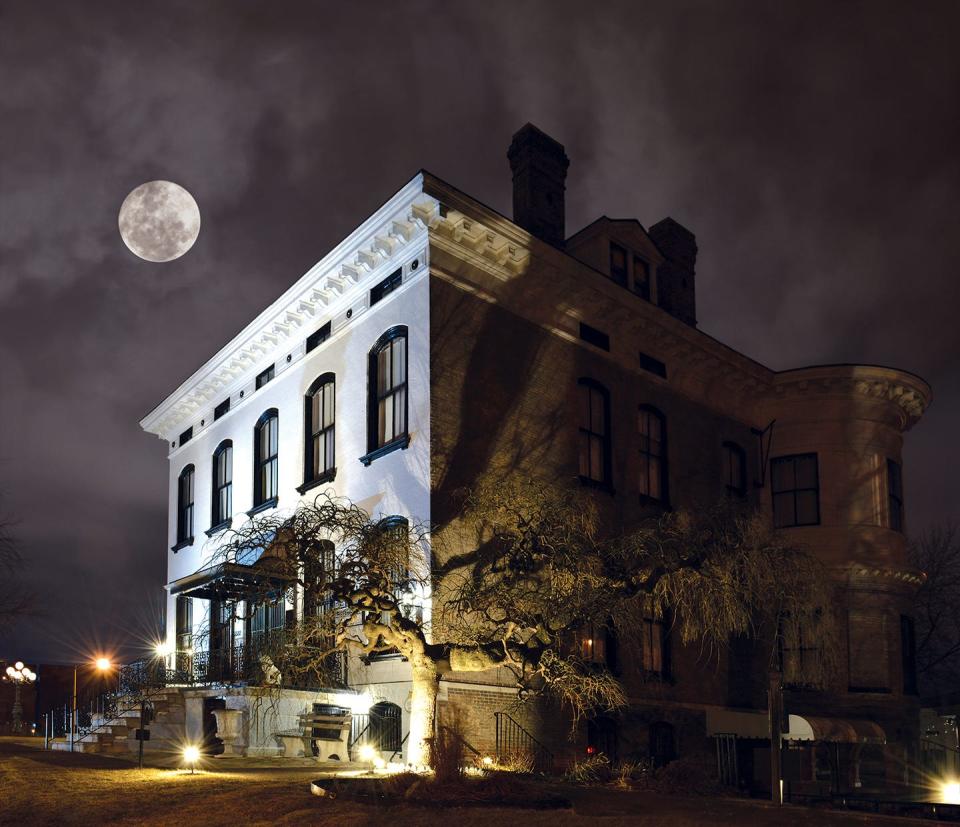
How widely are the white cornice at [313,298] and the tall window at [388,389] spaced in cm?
170

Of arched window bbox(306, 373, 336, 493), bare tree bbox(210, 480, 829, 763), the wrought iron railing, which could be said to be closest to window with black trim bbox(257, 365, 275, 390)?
arched window bbox(306, 373, 336, 493)

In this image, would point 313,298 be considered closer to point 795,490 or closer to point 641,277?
point 641,277

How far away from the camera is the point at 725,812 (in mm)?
14922

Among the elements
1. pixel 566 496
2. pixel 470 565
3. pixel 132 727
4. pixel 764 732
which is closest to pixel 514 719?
pixel 470 565

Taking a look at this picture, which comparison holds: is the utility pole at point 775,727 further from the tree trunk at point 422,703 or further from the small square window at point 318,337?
the small square window at point 318,337

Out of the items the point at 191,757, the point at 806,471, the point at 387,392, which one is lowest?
the point at 191,757

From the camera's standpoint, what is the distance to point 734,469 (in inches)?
1219

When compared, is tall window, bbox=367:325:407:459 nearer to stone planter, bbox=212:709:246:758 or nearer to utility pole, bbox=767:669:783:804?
stone planter, bbox=212:709:246:758

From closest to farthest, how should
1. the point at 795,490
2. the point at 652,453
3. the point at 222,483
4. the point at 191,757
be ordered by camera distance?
1. the point at 191,757
2. the point at 652,453
3. the point at 222,483
4. the point at 795,490

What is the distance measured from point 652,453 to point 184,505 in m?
15.3

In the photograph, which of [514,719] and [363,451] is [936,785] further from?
[363,451]

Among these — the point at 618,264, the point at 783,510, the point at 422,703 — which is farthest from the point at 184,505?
the point at 783,510

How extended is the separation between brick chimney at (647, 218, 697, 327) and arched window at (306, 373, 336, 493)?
396 inches

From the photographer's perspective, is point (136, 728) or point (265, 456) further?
point (265, 456)
